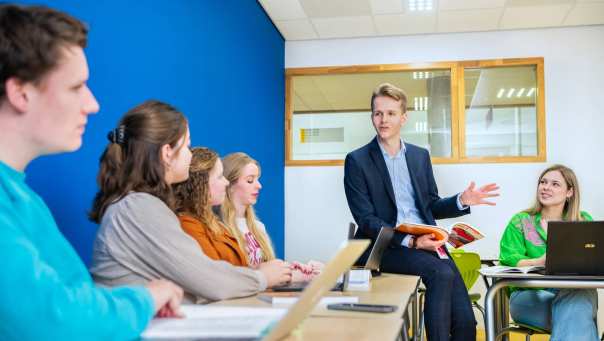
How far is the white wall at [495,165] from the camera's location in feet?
17.5

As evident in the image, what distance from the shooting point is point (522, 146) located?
5441mm

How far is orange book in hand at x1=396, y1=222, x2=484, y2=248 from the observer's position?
255 cm

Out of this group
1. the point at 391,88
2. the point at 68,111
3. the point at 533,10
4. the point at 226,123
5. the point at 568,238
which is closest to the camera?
the point at 68,111

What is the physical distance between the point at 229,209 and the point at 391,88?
1.02m

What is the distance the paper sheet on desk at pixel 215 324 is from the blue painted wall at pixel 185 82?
1.17 m

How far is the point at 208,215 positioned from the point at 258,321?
126cm

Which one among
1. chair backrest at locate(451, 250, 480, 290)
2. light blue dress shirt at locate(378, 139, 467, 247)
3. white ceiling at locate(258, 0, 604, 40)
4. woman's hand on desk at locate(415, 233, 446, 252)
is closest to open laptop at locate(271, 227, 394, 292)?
woman's hand on desk at locate(415, 233, 446, 252)

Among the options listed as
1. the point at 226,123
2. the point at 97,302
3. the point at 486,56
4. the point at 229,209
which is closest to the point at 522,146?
the point at 486,56

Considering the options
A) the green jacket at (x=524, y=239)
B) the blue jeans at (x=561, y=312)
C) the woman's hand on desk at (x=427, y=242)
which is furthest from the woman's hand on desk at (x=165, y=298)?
the green jacket at (x=524, y=239)

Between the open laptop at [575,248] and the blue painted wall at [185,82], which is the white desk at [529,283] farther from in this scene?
the blue painted wall at [185,82]

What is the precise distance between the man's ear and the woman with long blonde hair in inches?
68.4

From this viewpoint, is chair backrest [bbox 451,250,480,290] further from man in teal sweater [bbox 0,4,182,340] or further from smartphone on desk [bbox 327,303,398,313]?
man in teal sweater [bbox 0,4,182,340]

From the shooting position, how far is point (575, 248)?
Answer: 2490mm

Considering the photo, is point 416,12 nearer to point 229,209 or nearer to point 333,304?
point 229,209
